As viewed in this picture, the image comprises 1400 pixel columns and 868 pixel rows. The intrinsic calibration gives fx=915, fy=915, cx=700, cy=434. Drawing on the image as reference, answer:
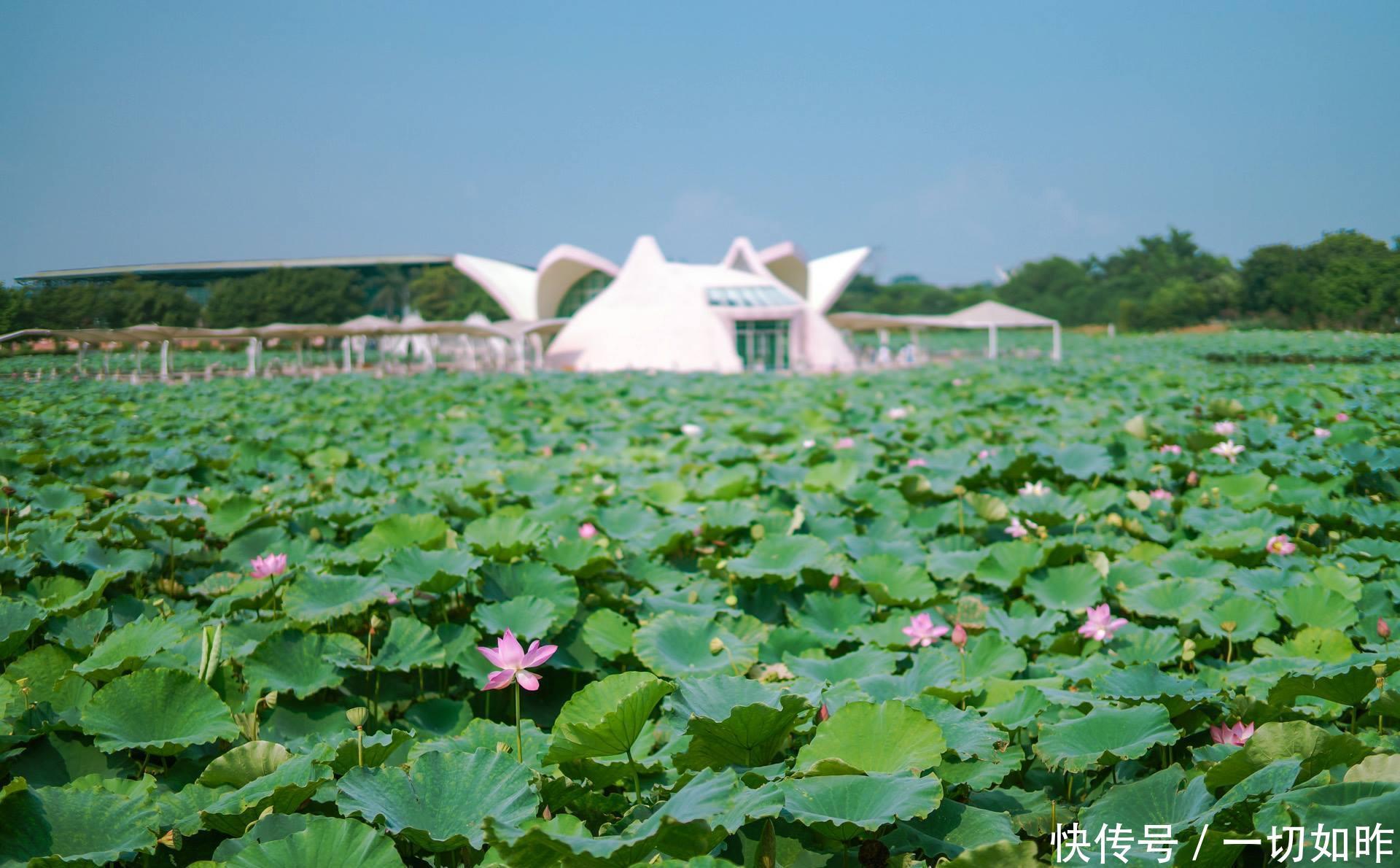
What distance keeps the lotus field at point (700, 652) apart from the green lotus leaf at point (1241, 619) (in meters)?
0.01

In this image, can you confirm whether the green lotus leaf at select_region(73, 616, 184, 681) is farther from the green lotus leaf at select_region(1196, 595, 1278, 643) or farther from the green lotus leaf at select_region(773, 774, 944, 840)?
the green lotus leaf at select_region(1196, 595, 1278, 643)

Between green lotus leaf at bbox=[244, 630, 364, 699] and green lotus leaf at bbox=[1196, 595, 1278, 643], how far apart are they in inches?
66.6

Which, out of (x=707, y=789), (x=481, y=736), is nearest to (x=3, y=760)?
(x=481, y=736)

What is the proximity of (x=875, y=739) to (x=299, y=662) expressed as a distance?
1.06 metres

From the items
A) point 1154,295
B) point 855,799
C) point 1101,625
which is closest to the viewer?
point 855,799

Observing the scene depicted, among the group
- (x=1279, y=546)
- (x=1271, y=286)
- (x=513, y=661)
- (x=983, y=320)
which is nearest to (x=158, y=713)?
(x=513, y=661)

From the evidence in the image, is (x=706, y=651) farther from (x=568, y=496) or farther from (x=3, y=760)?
(x=568, y=496)

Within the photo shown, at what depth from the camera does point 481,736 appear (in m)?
1.38

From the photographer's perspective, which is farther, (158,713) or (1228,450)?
(1228,450)

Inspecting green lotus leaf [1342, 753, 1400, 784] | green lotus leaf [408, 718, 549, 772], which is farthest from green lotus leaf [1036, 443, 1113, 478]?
green lotus leaf [408, 718, 549, 772]

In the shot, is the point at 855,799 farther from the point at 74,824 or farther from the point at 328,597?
the point at 328,597

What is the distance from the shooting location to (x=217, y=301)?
4.34 metres

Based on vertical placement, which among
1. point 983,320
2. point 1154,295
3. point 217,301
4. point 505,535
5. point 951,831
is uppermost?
point 983,320

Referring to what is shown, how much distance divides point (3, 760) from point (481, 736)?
659 mm
